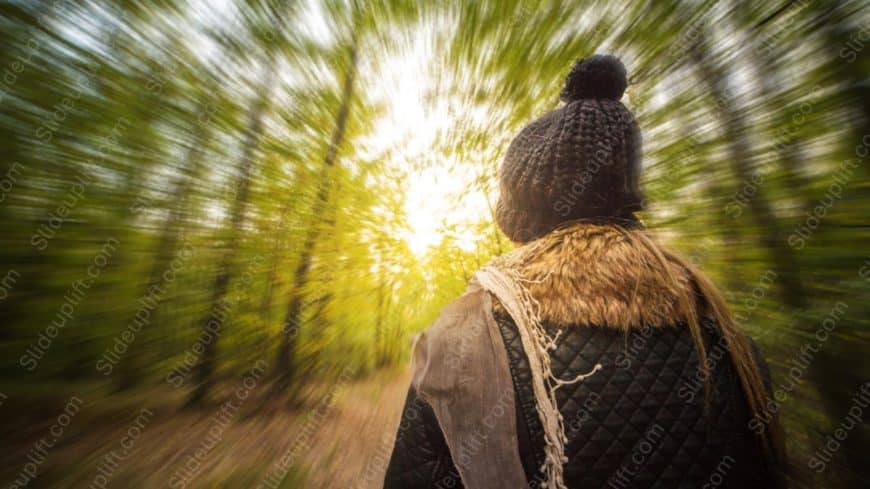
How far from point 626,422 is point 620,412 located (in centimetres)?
3

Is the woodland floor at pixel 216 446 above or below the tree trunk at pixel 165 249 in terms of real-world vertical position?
below

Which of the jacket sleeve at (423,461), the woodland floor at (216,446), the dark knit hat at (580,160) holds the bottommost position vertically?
the woodland floor at (216,446)

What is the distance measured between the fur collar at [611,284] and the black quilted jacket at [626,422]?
0.17 feet

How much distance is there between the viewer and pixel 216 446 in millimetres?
4547

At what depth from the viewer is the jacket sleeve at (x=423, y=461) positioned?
923 mm

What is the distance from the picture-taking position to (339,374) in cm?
944

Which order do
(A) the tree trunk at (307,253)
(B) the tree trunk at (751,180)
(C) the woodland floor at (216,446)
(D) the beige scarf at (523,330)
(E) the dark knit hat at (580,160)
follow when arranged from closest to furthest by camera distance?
(D) the beige scarf at (523,330) < (E) the dark knit hat at (580,160) < (B) the tree trunk at (751,180) < (C) the woodland floor at (216,446) < (A) the tree trunk at (307,253)

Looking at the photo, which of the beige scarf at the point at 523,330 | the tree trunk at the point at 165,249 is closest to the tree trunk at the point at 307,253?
the tree trunk at the point at 165,249

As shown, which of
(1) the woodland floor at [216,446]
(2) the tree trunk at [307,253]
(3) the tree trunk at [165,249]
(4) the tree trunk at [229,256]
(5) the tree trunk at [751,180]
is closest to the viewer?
(5) the tree trunk at [751,180]

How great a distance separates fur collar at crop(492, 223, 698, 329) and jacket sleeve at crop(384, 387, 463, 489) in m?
0.46

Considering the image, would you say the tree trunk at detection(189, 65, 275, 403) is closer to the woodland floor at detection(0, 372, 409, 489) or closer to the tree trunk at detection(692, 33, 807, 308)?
the woodland floor at detection(0, 372, 409, 489)

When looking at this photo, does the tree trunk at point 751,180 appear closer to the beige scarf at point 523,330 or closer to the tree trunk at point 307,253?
the beige scarf at point 523,330

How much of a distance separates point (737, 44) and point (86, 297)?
709cm

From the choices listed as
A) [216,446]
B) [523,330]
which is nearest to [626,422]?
[523,330]
